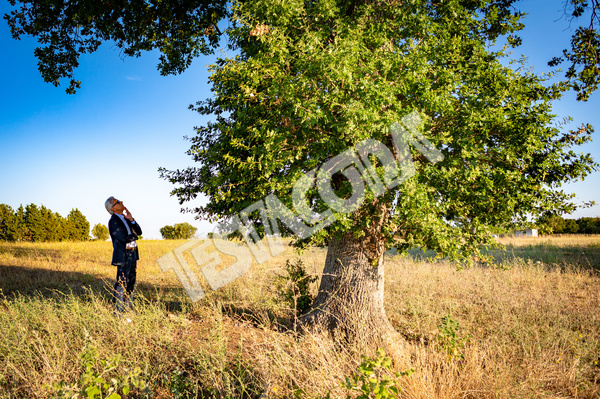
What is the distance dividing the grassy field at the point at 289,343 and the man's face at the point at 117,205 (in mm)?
1579

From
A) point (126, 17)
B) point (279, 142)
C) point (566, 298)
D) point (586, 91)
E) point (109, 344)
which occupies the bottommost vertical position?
point (566, 298)

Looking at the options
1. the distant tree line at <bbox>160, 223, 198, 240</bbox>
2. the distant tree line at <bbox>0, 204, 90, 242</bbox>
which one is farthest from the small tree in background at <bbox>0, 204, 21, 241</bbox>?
the distant tree line at <bbox>160, 223, 198, 240</bbox>

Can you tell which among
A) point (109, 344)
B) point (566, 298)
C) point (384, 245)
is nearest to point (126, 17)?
point (109, 344)

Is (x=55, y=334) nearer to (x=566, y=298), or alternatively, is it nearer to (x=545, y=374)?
(x=545, y=374)

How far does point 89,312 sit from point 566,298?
1063 centimetres

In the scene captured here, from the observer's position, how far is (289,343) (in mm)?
4578

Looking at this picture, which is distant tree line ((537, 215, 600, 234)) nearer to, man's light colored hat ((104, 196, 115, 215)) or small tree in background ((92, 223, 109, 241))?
man's light colored hat ((104, 196, 115, 215))

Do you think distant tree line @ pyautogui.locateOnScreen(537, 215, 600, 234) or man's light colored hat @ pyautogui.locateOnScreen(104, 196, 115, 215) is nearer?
man's light colored hat @ pyautogui.locateOnScreen(104, 196, 115, 215)

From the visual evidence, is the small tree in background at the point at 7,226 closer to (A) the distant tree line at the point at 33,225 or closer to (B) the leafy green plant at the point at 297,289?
(A) the distant tree line at the point at 33,225

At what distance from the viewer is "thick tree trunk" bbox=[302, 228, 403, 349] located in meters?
5.90

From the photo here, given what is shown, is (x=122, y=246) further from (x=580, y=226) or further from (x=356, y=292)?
(x=580, y=226)

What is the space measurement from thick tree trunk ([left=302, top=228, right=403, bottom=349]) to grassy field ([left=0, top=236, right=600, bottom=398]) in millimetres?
539

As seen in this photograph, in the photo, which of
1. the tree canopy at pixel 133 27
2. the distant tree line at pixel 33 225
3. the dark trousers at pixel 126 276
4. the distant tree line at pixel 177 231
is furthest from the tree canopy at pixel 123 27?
the distant tree line at pixel 33 225

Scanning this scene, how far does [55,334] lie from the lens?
530 centimetres
